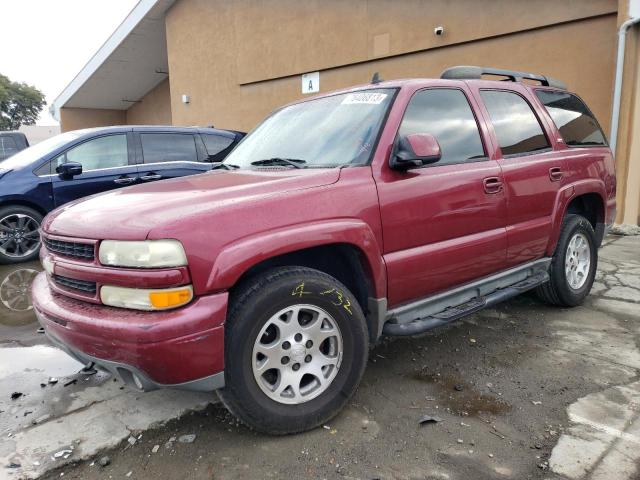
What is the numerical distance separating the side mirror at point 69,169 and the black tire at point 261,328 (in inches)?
193

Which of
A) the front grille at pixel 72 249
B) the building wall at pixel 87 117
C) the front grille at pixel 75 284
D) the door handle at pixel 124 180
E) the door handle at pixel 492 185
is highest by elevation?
the building wall at pixel 87 117

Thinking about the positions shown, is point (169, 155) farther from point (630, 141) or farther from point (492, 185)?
point (630, 141)

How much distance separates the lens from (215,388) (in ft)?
7.36

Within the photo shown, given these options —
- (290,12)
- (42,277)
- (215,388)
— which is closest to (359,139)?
(215,388)

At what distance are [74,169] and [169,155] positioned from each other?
1336 millimetres

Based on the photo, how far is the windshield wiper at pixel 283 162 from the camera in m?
3.02

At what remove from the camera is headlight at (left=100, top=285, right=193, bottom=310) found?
83.8 inches

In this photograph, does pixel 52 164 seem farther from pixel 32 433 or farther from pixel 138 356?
pixel 138 356

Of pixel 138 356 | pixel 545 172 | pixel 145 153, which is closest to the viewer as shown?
pixel 138 356

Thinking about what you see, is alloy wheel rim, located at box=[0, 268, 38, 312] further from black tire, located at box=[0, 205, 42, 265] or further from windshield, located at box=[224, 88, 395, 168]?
windshield, located at box=[224, 88, 395, 168]

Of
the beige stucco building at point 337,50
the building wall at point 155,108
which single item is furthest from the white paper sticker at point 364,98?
the building wall at point 155,108

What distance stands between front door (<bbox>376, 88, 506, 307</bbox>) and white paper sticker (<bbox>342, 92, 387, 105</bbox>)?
0.20 meters

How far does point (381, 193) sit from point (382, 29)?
8595 millimetres

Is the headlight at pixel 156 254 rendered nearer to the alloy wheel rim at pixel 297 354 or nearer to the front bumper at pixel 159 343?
the front bumper at pixel 159 343
